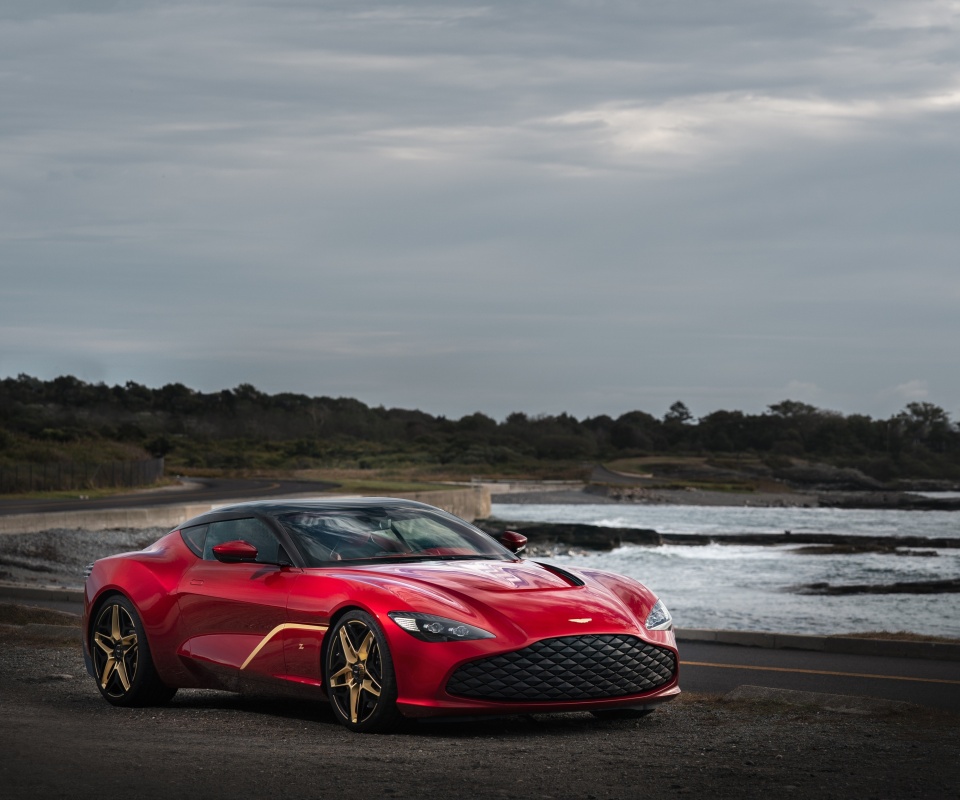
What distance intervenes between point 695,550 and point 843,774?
5273 centimetres

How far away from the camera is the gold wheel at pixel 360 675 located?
7.68m

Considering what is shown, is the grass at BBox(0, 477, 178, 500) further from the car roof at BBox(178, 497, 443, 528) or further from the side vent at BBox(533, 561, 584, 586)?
the side vent at BBox(533, 561, 584, 586)

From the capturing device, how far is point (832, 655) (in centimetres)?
1362

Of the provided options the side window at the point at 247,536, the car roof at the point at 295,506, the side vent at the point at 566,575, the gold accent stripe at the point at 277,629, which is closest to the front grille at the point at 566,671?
the side vent at the point at 566,575

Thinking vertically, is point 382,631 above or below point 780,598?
above

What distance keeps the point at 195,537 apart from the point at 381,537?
156 cm

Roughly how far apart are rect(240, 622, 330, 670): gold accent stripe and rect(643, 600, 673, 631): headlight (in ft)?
6.63

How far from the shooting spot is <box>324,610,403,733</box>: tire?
7.68m

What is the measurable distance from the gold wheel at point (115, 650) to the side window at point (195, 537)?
66 centimetres

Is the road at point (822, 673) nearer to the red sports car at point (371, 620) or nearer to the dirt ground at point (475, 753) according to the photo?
the dirt ground at point (475, 753)

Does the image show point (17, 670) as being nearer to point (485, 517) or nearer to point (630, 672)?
point (630, 672)

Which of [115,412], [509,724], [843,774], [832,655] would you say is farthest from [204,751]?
[115,412]

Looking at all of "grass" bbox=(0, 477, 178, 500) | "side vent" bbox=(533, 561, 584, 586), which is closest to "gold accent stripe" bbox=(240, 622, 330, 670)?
"side vent" bbox=(533, 561, 584, 586)

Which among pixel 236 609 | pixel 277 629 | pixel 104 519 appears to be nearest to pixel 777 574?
pixel 104 519
